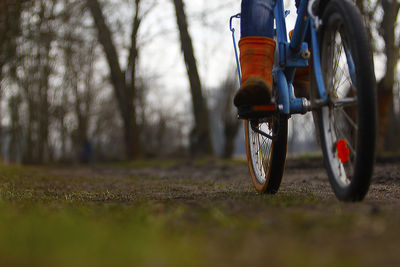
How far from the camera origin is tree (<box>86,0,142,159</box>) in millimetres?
14531

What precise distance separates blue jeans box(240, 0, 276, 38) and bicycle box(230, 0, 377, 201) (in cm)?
11

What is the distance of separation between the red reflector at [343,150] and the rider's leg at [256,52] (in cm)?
50

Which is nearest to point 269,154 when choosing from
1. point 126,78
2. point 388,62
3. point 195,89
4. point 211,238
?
point 211,238

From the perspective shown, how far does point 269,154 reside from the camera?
9.61 ft

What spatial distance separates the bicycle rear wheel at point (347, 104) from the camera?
1.79 metres

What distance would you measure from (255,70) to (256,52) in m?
0.12

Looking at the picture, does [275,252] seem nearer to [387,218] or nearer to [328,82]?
[387,218]

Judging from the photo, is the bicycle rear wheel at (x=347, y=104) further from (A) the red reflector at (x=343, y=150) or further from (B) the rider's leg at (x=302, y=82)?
(B) the rider's leg at (x=302, y=82)

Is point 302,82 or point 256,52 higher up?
point 256,52

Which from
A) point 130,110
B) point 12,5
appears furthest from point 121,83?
point 12,5

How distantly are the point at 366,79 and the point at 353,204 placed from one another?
22.2 inches

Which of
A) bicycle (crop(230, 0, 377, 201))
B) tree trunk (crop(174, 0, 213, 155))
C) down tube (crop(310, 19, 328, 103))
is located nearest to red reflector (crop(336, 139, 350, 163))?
bicycle (crop(230, 0, 377, 201))

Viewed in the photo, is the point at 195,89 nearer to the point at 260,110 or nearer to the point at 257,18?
the point at 257,18

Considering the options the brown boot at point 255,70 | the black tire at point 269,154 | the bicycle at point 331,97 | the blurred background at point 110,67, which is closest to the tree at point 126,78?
the blurred background at point 110,67
